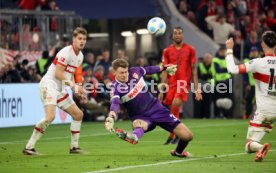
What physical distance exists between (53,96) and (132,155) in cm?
186

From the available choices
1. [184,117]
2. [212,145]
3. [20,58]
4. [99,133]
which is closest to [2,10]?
[20,58]

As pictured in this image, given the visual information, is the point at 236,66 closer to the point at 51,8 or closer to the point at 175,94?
the point at 175,94

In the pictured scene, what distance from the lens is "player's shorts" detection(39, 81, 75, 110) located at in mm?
15914

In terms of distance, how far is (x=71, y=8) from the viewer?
1221 inches

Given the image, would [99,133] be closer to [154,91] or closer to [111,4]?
[154,91]

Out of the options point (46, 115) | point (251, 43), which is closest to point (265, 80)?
point (46, 115)

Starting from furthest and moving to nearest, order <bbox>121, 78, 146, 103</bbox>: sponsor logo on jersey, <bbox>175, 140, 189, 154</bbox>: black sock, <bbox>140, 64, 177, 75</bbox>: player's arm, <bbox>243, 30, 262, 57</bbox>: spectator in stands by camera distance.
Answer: <bbox>243, 30, 262, 57</bbox>: spectator in stands, <bbox>140, 64, 177, 75</bbox>: player's arm, <bbox>175, 140, 189, 154</bbox>: black sock, <bbox>121, 78, 146, 103</bbox>: sponsor logo on jersey

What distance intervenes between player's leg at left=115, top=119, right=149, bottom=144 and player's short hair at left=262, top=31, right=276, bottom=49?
238 centimetres

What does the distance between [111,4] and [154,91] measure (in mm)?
4456

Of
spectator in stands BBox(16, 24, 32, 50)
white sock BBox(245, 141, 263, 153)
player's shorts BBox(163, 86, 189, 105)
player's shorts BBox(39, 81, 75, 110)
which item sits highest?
spectator in stands BBox(16, 24, 32, 50)

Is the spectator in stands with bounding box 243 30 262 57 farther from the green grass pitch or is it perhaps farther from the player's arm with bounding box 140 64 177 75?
the player's arm with bounding box 140 64 177 75

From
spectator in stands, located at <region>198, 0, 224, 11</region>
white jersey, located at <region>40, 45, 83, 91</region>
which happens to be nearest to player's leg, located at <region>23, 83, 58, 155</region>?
white jersey, located at <region>40, 45, 83, 91</region>

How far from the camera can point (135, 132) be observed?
1390 cm

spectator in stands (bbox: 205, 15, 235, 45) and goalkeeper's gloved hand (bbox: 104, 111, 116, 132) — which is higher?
spectator in stands (bbox: 205, 15, 235, 45)
